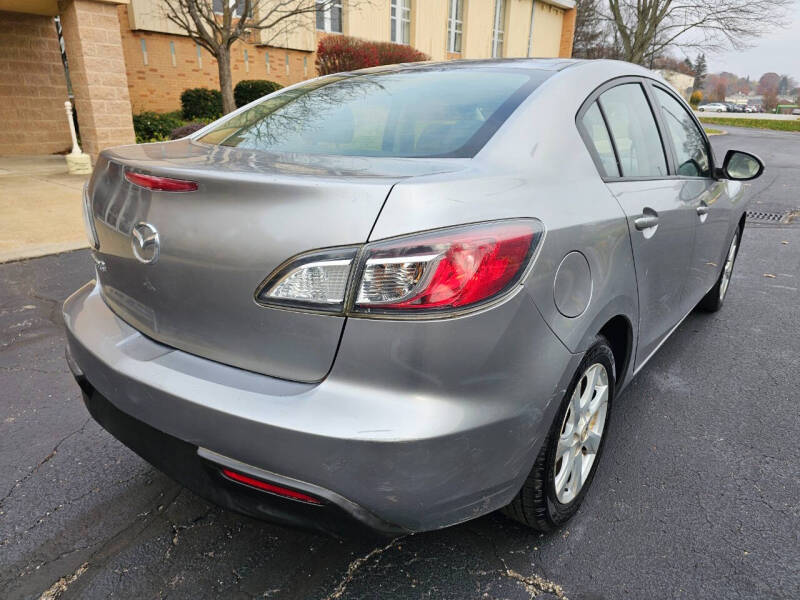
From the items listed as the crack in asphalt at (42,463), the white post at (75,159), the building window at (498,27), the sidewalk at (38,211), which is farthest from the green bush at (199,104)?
the building window at (498,27)

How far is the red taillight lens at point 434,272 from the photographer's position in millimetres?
1344

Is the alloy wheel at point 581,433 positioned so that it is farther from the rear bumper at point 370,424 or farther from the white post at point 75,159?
the white post at point 75,159

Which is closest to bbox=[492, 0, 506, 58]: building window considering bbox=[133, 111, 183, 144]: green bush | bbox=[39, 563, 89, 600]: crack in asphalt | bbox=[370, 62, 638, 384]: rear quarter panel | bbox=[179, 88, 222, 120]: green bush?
bbox=[179, 88, 222, 120]: green bush

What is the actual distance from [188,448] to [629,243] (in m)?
1.58

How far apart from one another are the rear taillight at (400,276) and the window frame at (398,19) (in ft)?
76.2

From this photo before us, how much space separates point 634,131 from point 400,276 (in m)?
1.62

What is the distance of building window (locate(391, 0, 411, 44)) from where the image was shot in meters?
22.8

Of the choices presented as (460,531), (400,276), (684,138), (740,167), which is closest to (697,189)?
(684,138)

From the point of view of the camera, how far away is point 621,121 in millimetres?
2330

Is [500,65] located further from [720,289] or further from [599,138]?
[720,289]

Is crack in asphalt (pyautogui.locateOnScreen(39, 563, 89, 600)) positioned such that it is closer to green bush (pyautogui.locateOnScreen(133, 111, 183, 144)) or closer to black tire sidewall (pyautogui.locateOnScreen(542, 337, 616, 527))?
black tire sidewall (pyautogui.locateOnScreen(542, 337, 616, 527))

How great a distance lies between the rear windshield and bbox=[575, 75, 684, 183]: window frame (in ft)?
0.67

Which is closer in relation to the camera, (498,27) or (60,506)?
(60,506)

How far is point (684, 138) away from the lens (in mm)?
3045
